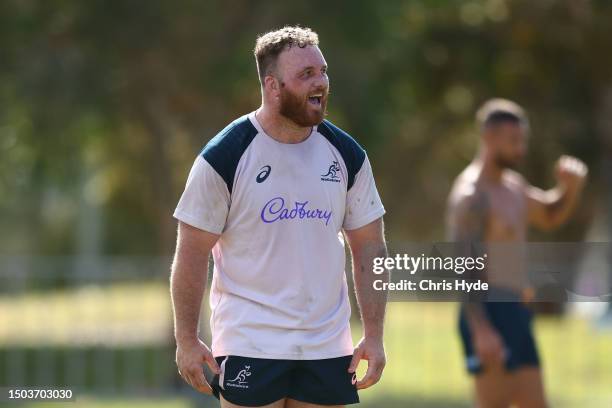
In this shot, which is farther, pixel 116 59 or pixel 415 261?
pixel 116 59

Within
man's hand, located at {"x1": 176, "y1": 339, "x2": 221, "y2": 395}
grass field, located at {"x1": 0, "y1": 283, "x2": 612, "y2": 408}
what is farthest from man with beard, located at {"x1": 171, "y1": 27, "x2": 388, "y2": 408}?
grass field, located at {"x1": 0, "y1": 283, "x2": 612, "y2": 408}

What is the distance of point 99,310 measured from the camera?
15.1 m

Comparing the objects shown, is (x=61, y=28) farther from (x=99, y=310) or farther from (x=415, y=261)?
(x=415, y=261)

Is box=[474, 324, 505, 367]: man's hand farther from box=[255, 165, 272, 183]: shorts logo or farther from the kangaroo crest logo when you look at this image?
box=[255, 165, 272, 183]: shorts logo

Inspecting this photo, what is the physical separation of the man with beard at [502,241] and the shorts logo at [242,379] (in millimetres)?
2654

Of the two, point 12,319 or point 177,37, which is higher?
point 177,37

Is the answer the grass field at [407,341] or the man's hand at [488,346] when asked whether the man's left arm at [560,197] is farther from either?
the grass field at [407,341]

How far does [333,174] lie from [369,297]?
19.9 inches

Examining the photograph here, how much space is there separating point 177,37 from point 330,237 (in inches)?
399

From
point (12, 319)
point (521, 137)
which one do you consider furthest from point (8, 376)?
point (521, 137)

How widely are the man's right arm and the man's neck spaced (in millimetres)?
445

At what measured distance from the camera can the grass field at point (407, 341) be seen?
41.4 ft

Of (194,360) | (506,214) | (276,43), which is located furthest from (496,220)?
(194,360)

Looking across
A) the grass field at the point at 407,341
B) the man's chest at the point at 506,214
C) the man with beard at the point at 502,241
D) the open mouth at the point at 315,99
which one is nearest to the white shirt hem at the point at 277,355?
the open mouth at the point at 315,99
